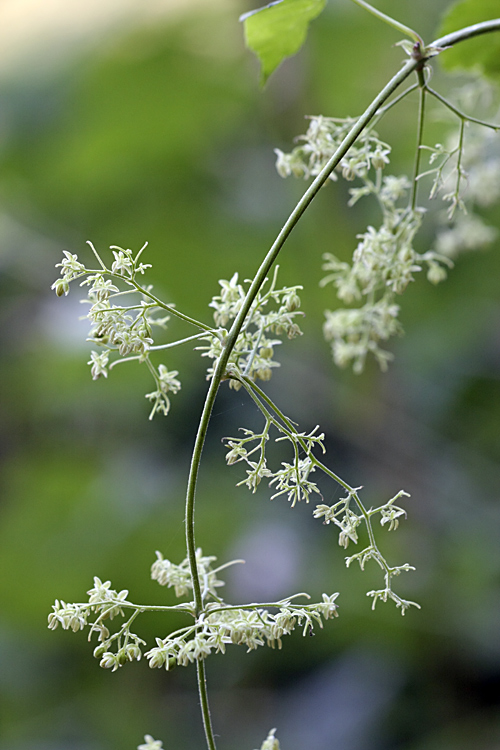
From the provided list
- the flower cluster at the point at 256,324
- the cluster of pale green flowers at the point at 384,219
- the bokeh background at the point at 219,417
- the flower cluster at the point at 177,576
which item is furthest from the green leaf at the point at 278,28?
the bokeh background at the point at 219,417

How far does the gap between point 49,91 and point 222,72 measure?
0.43 meters

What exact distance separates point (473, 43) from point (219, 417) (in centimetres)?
104

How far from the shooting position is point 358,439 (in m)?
1.36

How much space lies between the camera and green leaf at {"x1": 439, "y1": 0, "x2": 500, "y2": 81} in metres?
0.50

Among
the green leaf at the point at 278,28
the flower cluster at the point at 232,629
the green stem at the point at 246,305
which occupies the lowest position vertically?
the flower cluster at the point at 232,629

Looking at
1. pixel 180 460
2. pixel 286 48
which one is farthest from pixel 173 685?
pixel 286 48

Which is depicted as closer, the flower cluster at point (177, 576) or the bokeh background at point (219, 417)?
the flower cluster at point (177, 576)

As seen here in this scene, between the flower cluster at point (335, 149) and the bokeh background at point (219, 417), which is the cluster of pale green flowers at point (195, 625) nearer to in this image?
the flower cluster at point (335, 149)

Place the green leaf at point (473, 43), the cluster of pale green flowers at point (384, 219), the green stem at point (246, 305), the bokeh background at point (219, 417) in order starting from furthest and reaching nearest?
the bokeh background at point (219, 417) < the green leaf at point (473, 43) < the cluster of pale green flowers at point (384, 219) < the green stem at point (246, 305)

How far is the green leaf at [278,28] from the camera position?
0.42 meters

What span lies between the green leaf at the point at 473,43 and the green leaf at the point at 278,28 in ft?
0.43

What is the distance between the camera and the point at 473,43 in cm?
51

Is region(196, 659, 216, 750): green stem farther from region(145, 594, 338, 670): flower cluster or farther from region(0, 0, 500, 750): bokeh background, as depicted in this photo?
region(0, 0, 500, 750): bokeh background

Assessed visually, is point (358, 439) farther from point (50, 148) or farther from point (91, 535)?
point (50, 148)
